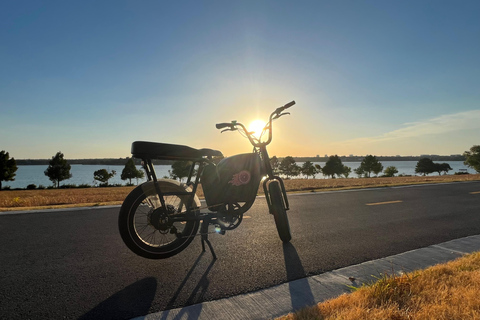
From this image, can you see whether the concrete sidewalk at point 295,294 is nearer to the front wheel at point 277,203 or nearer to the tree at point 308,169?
the front wheel at point 277,203

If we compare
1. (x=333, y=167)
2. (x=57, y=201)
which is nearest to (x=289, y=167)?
(x=333, y=167)

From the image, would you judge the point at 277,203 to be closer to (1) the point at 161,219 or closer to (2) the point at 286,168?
(1) the point at 161,219

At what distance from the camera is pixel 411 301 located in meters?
2.54

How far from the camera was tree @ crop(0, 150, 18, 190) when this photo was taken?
61000mm

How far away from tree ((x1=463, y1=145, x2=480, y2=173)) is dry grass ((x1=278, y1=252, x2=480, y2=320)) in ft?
242

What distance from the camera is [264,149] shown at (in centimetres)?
460

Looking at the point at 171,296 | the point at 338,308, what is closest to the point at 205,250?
the point at 171,296

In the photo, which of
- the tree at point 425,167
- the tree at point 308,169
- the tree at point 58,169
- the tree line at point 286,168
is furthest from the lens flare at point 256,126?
the tree at point 425,167

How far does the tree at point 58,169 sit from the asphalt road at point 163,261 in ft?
249

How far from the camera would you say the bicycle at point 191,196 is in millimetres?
3764

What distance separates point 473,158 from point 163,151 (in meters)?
75.5

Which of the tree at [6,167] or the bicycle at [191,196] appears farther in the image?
the tree at [6,167]

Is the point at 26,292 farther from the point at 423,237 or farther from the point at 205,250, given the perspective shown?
the point at 423,237

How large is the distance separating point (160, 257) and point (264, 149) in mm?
2188
